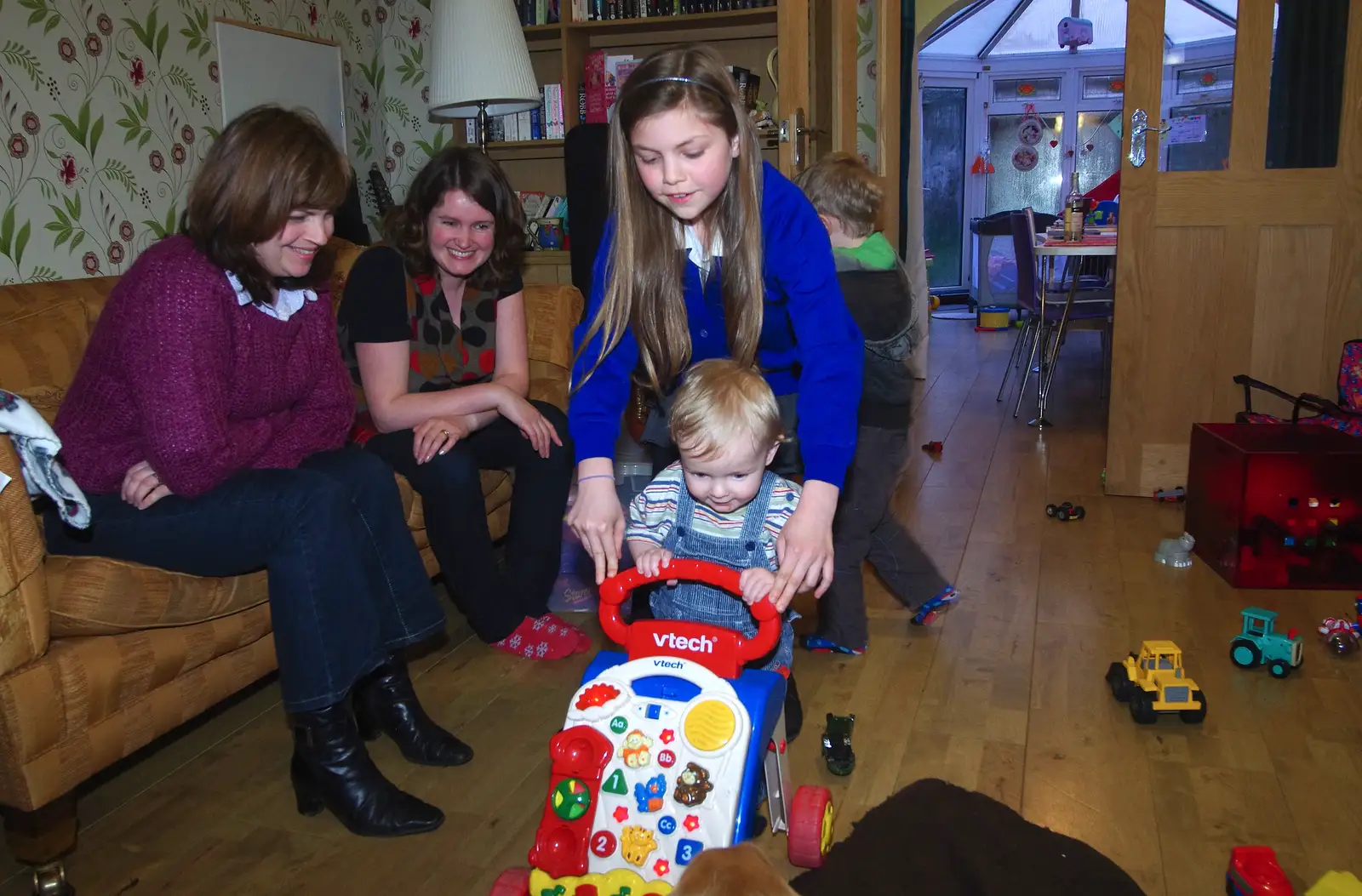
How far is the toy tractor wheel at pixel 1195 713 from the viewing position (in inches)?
72.2

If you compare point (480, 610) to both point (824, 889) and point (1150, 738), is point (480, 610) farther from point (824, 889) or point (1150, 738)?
point (1150, 738)

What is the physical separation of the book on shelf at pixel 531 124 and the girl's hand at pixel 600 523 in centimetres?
303

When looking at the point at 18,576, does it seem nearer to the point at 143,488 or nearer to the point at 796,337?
the point at 143,488

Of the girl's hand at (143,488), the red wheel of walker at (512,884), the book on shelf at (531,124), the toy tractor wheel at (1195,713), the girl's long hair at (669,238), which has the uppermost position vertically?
the book on shelf at (531,124)

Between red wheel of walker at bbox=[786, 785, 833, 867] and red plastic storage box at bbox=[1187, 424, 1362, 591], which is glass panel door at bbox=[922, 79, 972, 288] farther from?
red wheel of walker at bbox=[786, 785, 833, 867]

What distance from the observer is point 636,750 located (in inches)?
49.1

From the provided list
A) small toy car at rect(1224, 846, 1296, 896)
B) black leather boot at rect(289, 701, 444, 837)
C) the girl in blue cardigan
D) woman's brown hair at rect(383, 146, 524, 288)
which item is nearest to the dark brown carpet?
small toy car at rect(1224, 846, 1296, 896)

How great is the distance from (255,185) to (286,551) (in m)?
0.54

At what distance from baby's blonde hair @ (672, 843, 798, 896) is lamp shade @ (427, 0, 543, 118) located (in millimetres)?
2711

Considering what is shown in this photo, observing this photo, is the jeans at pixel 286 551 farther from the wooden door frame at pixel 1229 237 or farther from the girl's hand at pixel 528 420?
the wooden door frame at pixel 1229 237

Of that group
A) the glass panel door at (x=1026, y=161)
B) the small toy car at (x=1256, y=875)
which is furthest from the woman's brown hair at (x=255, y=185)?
the glass panel door at (x=1026, y=161)

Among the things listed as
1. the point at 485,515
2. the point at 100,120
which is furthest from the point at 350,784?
the point at 100,120

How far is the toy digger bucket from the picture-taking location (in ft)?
4.29

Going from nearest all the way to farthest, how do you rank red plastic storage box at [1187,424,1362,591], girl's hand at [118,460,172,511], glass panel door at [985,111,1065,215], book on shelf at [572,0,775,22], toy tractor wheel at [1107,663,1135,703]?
1. girl's hand at [118,460,172,511]
2. toy tractor wheel at [1107,663,1135,703]
3. red plastic storage box at [1187,424,1362,591]
4. book on shelf at [572,0,775,22]
5. glass panel door at [985,111,1065,215]
